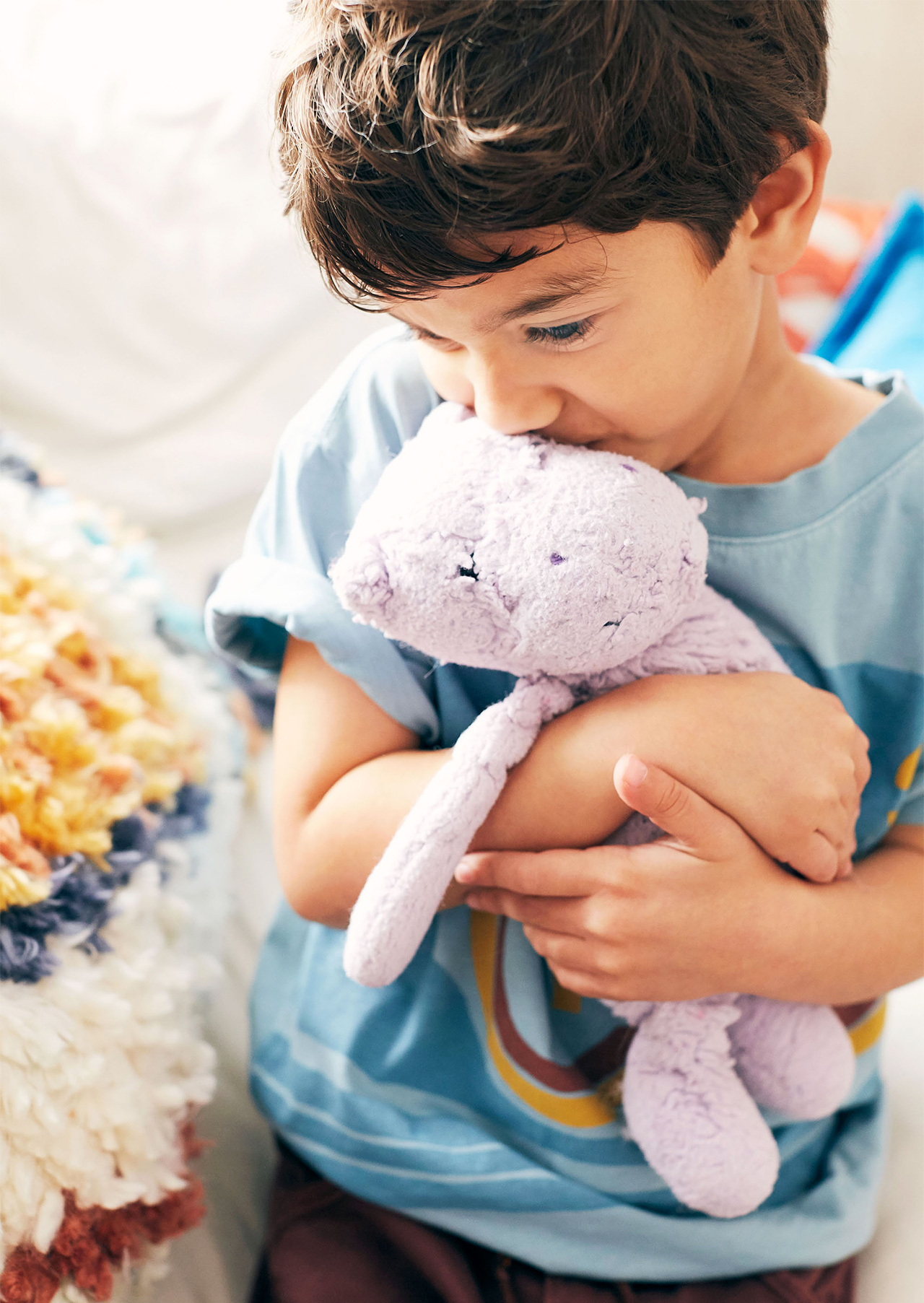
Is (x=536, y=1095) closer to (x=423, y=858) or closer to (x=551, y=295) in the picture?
(x=423, y=858)

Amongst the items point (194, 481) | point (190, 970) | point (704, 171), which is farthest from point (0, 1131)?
point (194, 481)

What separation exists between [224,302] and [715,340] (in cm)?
67

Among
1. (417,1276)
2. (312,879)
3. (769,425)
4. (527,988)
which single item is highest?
(769,425)

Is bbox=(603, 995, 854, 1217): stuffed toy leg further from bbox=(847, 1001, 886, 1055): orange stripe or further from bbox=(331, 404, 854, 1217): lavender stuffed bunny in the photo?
bbox=(847, 1001, 886, 1055): orange stripe

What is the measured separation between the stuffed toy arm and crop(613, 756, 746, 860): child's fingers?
59 millimetres

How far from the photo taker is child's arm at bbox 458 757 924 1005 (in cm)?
51

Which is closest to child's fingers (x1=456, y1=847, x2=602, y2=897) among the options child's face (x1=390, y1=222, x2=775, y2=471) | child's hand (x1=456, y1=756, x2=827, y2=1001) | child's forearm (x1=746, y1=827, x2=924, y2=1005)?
child's hand (x1=456, y1=756, x2=827, y2=1001)

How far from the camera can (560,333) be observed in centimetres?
44

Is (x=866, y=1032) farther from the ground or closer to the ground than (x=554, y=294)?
closer to the ground

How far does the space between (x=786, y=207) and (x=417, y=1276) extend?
65 centimetres

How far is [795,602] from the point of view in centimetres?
57

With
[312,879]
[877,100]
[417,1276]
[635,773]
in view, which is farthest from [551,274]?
[877,100]

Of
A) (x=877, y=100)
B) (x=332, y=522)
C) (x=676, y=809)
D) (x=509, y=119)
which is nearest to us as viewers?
(x=509, y=119)

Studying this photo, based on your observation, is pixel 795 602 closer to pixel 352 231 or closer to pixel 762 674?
pixel 762 674
